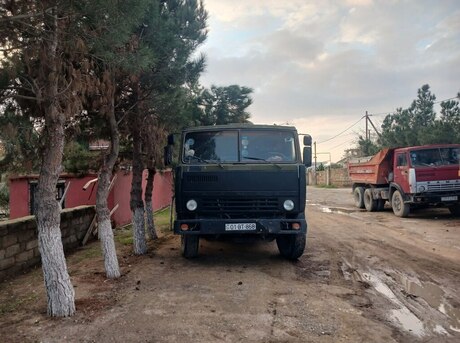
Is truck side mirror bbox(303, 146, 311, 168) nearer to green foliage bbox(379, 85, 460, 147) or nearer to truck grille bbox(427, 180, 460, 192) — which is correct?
truck grille bbox(427, 180, 460, 192)

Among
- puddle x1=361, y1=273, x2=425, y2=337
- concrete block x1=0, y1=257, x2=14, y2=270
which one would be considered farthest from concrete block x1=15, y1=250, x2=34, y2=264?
puddle x1=361, y1=273, x2=425, y2=337

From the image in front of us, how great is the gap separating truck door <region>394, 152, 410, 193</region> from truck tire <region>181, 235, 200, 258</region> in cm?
885

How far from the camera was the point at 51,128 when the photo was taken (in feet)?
14.9

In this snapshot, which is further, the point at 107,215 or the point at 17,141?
the point at 107,215

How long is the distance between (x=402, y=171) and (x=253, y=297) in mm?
10407

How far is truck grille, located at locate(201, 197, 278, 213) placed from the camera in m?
6.68

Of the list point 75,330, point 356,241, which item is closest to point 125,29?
point 75,330

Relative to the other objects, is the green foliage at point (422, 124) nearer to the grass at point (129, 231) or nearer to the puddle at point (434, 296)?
the grass at point (129, 231)

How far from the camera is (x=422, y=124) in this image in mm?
21219

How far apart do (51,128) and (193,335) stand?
267 cm

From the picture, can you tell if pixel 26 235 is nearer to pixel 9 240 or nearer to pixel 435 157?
pixel 9 240

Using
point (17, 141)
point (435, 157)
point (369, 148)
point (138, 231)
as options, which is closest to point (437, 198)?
point (435, 157)

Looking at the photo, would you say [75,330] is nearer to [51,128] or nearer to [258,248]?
[51,128]

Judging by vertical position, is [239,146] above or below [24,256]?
above
